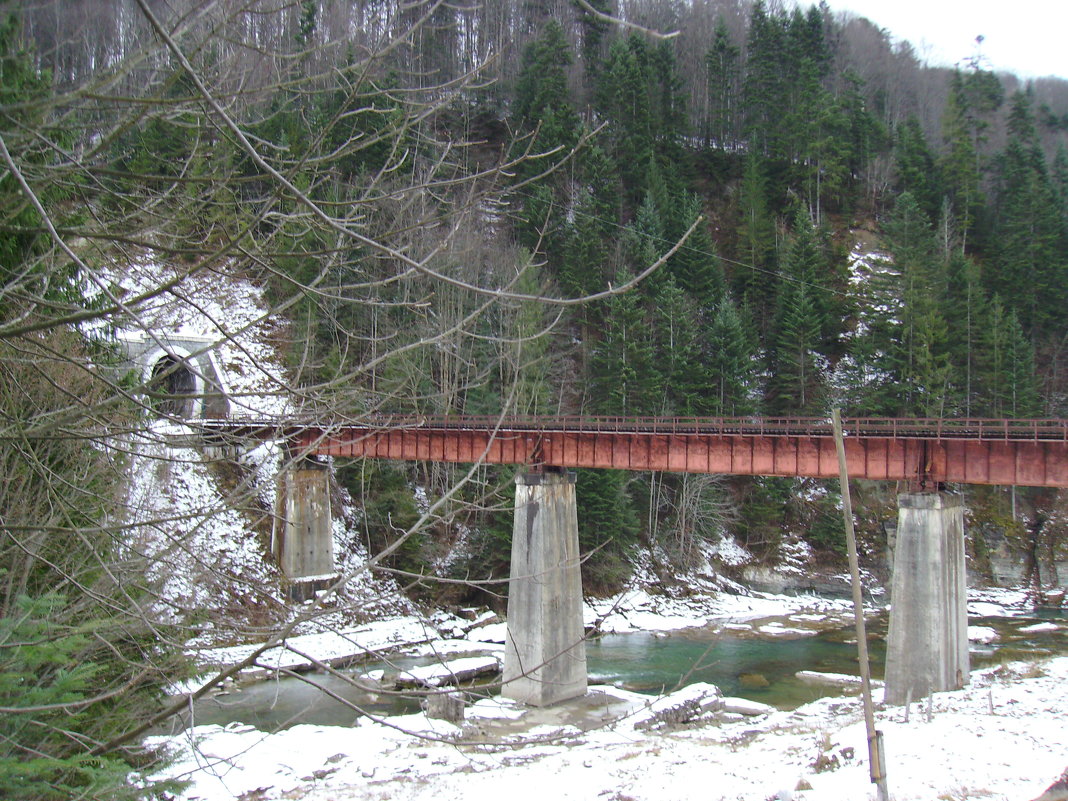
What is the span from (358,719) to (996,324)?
46.9 m

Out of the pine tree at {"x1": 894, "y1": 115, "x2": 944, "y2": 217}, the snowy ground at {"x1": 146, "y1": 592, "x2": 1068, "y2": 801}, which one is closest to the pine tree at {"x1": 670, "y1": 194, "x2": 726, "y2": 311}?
the pine tree at {"x1": 894, "y1": 115, "x2": 944, "y2": 217}

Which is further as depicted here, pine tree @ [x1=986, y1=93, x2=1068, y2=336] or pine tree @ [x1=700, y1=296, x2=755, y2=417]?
pine tree @ [x1=986, y1=93, x2=1068, y2=336]

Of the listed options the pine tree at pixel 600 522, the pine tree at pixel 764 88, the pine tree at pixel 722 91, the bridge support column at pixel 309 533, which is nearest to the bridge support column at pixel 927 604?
the pine tree at pixel 600 522

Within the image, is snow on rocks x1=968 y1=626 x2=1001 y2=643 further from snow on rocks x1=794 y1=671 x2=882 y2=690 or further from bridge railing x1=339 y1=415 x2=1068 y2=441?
bridge railing x1=339 y1=415 x2=1068 y2=441

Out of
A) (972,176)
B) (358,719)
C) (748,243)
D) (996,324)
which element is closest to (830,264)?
(748,243)

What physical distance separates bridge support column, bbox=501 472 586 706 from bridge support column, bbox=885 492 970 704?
8.61 metres

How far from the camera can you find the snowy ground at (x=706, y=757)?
1498 centimetres

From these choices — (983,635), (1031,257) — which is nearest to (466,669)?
(983,635)

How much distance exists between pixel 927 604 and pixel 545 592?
10.4 meters

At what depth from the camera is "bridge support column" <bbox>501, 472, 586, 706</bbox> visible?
2323 centimetres

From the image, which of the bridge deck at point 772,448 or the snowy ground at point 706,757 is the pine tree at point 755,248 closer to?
the bridge deck at point 772,448

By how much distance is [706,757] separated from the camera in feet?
58.5

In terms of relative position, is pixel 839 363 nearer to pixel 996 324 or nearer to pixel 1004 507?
pixel 996 324

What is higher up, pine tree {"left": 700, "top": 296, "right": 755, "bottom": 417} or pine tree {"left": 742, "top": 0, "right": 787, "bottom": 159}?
pine tree {"left": 742, "top": 0, "right": 787, "bottom": 159}
